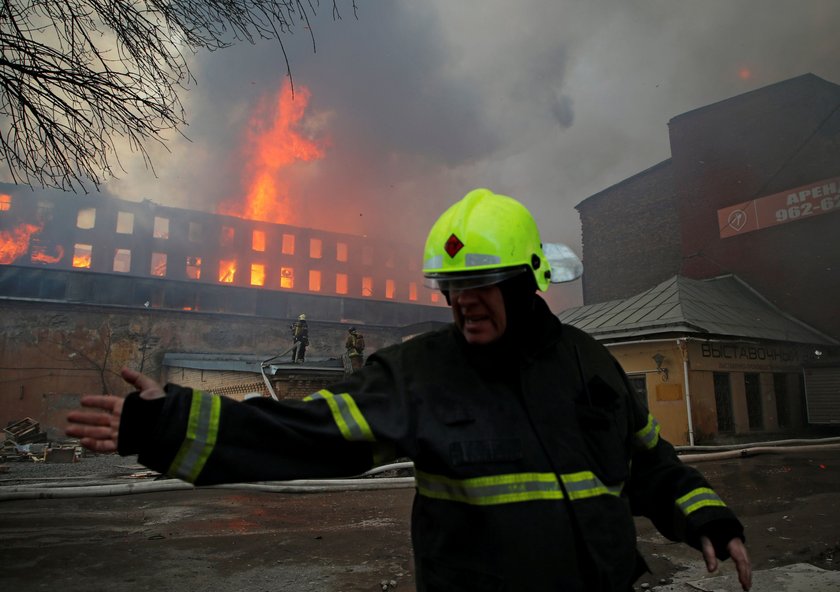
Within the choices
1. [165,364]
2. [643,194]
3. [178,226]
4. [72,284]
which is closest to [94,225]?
[178,226]

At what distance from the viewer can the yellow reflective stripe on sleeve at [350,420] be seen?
1.40 meters

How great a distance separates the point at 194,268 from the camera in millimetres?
43719

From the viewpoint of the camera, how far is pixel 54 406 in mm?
20547

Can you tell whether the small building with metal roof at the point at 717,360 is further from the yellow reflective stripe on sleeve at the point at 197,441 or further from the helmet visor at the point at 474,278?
the yellow reflective stripe on sleeve at the point at 197,441

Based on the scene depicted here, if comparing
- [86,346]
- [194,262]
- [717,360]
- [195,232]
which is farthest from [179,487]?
[195,232]

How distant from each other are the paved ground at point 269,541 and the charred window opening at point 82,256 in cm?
4082

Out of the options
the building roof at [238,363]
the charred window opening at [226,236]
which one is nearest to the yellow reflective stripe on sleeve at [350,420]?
the building roof at [238,363]

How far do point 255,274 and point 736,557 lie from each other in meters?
50.2

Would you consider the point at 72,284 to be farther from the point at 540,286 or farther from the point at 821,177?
the point at 821,177

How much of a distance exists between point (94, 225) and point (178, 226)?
→ 6.16m

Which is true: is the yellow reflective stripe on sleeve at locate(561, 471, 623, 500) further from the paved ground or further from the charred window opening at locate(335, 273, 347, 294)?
the charred window opening at locate(335, 273, 347, 294)

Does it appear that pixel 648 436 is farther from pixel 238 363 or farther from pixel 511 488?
pixel 238 363

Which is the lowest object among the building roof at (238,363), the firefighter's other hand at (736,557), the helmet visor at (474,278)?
the firefighter's other hand at (736,557)

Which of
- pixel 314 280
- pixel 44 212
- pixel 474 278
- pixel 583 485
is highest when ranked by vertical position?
pixel 44 212
